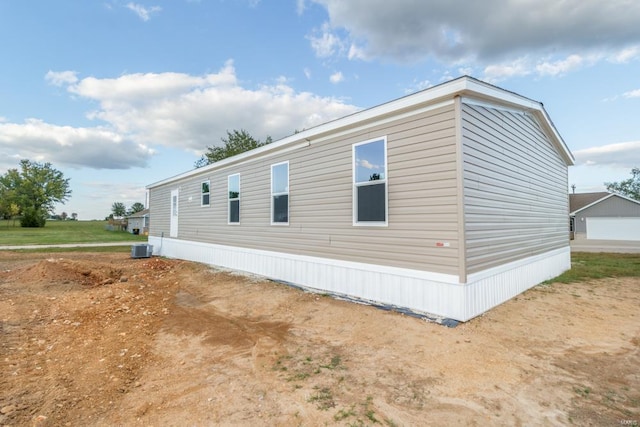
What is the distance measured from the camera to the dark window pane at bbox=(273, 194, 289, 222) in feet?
24.0

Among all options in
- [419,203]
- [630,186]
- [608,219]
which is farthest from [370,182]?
[630,186]

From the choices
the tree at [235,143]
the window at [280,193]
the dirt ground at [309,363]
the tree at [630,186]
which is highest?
the tree at [235,143]

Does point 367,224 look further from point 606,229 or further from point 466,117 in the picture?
point 606,229

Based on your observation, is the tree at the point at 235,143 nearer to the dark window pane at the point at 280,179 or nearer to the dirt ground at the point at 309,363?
the dark window pane at the point at 280,179

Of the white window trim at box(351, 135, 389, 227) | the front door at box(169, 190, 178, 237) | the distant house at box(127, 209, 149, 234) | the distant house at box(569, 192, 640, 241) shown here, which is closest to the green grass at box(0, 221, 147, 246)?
the distant house at box(127, 209, 149, 234)

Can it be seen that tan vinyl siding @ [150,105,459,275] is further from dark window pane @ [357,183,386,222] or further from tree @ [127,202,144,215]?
tree @ [127,202,144,215]

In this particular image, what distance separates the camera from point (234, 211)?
30.4 ft

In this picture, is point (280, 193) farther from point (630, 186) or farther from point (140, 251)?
point (630, 186)

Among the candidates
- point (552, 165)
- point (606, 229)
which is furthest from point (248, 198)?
point (606, 229)

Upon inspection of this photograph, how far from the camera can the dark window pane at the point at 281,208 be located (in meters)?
7.32

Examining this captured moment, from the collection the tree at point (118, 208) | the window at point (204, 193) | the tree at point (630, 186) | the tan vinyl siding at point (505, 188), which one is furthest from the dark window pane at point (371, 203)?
the tree at point (118, 208)

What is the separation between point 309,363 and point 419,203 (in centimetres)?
292

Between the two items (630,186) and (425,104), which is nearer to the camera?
(425,104)

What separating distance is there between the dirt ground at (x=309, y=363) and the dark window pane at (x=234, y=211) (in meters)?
3.70
